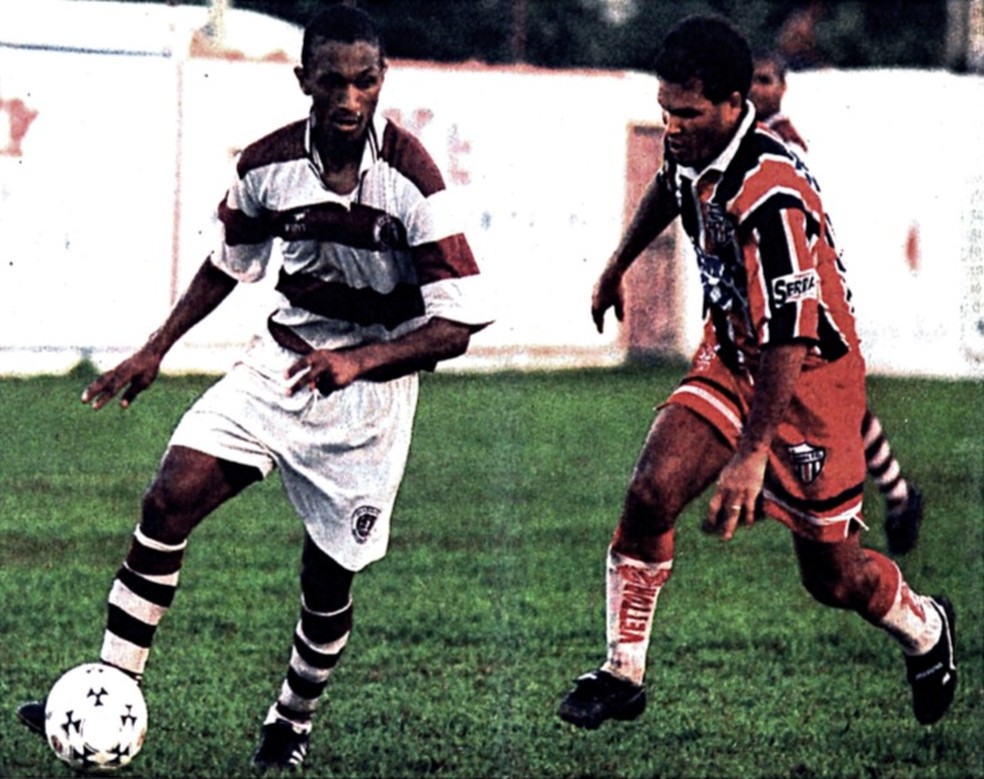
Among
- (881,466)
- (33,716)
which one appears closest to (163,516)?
(33,716)

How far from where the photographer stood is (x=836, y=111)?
48.0 ft

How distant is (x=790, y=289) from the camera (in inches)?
193

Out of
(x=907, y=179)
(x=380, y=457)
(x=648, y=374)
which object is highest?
(x=380, y=457)

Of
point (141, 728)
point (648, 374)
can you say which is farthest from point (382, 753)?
point (648, 374)

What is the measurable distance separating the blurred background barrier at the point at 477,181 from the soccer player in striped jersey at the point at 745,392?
6049 millimetres

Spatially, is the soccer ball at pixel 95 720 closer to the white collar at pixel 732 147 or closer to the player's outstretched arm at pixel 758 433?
the player's outstretched arm at pixel 758 433

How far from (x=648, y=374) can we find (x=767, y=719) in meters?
8.18

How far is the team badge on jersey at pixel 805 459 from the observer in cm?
530

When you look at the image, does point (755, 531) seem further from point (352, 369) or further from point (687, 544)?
point (352, 369)

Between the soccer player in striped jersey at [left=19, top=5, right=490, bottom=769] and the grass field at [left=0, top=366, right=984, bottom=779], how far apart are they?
442 millimetres

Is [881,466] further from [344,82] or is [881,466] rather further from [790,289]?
[344,82]

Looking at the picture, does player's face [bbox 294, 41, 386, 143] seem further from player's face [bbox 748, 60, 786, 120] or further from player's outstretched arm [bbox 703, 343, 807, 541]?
player's face [bbox 748, 60, 786, 120]

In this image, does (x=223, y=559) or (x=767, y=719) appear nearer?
(x=767, y=719)

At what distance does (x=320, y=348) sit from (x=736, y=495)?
114 centimetres
